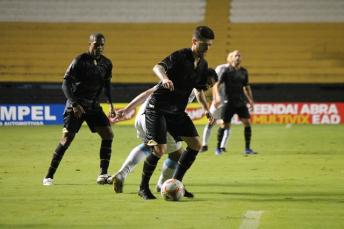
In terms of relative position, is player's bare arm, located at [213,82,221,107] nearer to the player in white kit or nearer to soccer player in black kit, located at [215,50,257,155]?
soccer player in black kit, located at [215,50,257,155]

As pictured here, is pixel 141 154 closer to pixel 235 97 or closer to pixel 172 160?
pixel 172 160

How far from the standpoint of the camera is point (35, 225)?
5.14m

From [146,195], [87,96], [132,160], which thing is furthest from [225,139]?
[146,195]

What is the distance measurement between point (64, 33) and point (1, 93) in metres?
3.82

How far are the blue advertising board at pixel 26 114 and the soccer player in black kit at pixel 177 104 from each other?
14.7 metres

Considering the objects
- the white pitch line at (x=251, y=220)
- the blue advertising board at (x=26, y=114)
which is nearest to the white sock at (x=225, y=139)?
the white pitch line at (x=251, y=220)

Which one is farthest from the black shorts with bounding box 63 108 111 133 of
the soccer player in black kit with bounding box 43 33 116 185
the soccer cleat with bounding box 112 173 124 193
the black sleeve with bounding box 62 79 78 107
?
the soccer cleat with bounding box 112 173 124 193

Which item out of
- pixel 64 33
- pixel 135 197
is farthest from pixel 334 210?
pixel 64 33

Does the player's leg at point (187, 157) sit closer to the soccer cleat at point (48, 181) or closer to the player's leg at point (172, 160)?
the player's leg at point (172, 160)

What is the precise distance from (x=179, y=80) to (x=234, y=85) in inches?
246

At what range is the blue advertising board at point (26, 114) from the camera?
20609 millimetres

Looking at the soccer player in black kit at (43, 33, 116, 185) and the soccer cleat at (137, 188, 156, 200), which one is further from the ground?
the soccer player in black kit at (43, 33, 116, 185)

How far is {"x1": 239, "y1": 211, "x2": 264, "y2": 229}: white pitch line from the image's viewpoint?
16.7 ft

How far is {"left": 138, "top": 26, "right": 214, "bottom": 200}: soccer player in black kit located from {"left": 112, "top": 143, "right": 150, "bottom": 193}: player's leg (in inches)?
15.6
